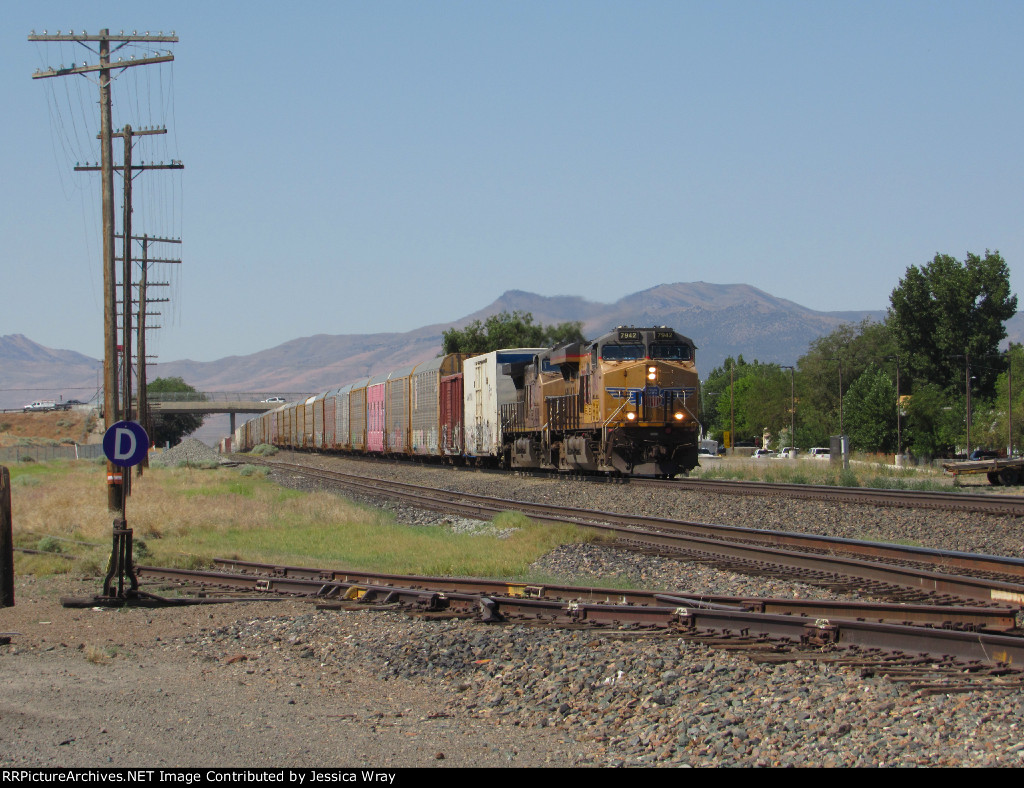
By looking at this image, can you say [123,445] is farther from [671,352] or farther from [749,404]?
[749,404]

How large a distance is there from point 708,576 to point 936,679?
4.75 m

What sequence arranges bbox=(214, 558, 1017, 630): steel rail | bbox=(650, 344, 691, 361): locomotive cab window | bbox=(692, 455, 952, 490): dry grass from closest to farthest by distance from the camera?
bbox=(214, 558, 1017, 630): steel rail → bbox=(650, 344, 691, 361): locomotive cab window → bbox=(692, 455, 952, 490): dry grass

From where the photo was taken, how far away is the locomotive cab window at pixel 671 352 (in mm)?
22348

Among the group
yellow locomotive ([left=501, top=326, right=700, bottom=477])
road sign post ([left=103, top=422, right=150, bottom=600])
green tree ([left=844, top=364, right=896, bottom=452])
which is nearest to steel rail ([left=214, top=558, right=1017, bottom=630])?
road sign post ([left=103, top=422, right=150, bottom=600])

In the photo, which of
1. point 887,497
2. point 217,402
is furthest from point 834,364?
point 887,497

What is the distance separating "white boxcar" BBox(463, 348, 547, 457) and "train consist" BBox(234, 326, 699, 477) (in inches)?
1.4

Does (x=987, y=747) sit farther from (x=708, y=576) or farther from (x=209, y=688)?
(x=708, y=576)

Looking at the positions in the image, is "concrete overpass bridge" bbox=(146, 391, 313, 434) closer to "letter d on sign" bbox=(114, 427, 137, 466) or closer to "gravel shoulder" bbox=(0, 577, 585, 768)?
"letter d on sign" bbox=(114, 427, 137, 466)

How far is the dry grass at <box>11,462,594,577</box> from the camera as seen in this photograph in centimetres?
1273

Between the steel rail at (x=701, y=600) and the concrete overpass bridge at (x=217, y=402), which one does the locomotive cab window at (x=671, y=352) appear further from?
the concrete overpass bridge at (x=217, y=402)

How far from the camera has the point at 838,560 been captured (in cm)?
994

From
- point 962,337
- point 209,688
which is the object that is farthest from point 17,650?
point 962,337

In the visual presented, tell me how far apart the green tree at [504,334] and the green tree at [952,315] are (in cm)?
2623

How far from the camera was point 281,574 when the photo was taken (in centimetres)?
1134
